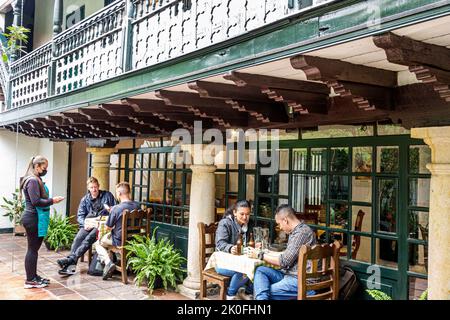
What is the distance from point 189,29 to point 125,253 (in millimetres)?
4098

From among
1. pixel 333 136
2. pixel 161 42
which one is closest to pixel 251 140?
pixel 333 136

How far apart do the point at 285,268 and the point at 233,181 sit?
293cm

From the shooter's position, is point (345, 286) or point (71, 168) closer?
point (345, 286)

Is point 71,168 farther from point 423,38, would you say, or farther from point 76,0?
point 423,38

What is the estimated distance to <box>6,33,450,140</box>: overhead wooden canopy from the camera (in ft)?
11.2

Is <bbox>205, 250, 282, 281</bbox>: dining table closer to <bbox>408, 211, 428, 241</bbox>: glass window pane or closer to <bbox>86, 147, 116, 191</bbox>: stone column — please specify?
<bbox>408, 211, 428, 241</bbox>: glass window pane

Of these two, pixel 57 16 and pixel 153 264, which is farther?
pixel 57 16

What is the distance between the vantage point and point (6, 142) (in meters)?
13.3

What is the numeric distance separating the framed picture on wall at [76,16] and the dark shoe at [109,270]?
7594 mm

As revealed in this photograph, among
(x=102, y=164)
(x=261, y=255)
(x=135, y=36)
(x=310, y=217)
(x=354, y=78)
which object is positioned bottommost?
(x=261, y=255)

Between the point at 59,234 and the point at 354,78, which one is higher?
the point at 354,78

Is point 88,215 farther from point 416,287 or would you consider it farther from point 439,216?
point 439,216

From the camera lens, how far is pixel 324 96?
5.36m

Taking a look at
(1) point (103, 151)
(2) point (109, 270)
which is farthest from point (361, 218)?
(1) point (103, 151)
